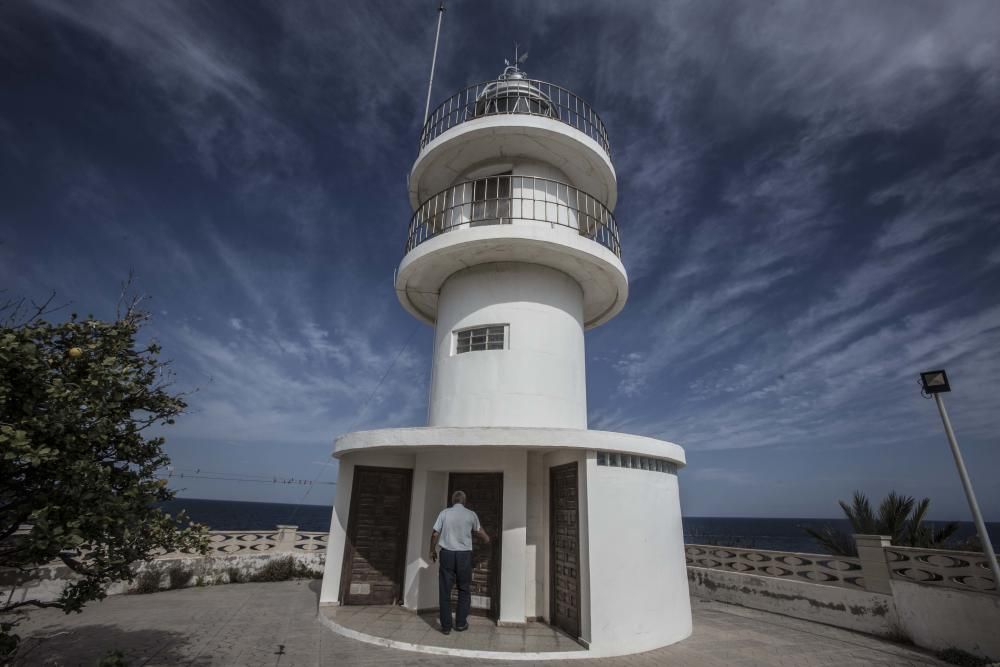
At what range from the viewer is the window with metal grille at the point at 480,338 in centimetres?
976

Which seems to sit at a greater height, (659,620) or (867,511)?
(867,511)

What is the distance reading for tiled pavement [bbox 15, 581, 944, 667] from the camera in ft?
20.0

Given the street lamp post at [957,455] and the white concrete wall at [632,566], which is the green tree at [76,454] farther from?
the street lamp post at [957,455]

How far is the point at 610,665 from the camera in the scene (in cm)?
633

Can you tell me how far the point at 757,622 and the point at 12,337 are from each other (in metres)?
11.2

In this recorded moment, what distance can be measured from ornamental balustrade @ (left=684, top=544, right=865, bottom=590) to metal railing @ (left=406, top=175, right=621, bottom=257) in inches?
292

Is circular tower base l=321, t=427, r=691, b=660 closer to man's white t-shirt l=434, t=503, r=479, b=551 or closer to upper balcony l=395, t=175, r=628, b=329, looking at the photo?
man's white t-shirt l=434, t=503, r=479, b=551

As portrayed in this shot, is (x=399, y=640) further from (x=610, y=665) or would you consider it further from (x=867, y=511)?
(x=867, y=511)

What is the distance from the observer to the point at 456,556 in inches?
288

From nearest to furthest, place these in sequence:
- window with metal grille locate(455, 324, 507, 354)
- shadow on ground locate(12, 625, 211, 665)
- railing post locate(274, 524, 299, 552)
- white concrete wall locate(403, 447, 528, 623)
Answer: shadow on ground locate(12, 625, 211, 665), white concrete wall locate(403, 447, 528, 623), window with metal grille locate(455, 324, 507, 354), railing post locate(274, 524, 299, 552)

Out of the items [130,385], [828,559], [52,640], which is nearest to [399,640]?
[52,640]

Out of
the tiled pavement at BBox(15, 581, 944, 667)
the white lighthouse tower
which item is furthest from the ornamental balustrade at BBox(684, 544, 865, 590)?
the white lighthouse tower

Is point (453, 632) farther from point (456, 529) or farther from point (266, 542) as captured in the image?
point (266, 542)

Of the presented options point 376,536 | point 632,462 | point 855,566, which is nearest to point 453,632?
point 376,536
